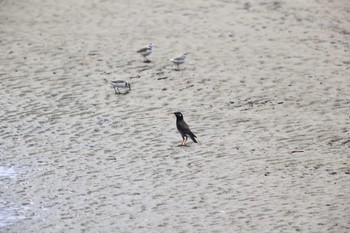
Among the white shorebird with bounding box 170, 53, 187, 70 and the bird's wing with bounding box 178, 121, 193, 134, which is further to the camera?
the white shorebird with bounding box 170, 53, 187, 70

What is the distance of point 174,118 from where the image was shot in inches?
592

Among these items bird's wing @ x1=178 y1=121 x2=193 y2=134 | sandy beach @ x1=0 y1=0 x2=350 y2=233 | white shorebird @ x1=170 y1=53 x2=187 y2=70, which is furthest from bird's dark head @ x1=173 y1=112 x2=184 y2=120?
white shorebird @ x1=170 y1=53 x2=187 y2=70

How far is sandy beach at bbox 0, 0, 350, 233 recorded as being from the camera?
440 inches

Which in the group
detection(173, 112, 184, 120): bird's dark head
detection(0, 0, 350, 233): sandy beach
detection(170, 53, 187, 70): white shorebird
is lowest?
detection(0, 0, 350, 233): sandy beach

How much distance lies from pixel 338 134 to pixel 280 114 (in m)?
1.46

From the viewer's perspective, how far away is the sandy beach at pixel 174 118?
11172mm

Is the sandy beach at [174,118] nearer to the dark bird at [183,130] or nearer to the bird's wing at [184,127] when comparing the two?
the dark bird at [183,130]

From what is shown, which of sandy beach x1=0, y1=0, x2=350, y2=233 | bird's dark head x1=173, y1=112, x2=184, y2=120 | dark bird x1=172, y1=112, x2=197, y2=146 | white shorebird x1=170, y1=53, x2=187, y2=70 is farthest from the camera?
white shorebird x1=170, y1=53, x2=187, y2=70

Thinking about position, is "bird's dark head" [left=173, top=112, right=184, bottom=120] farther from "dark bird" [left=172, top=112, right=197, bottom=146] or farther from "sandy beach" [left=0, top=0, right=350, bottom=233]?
"sandy beach" [left=0, top=0, right=350, bottom=233]

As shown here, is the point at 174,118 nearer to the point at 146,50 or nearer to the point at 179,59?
the point at 179,59

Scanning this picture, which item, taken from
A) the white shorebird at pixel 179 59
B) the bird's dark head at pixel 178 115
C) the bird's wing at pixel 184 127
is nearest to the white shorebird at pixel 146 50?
the white shorebird at pixel 179 59

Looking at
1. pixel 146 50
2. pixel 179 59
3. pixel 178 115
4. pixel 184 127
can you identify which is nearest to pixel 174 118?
pixel 178 115

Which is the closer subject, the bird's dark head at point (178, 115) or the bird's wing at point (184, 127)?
the bird's wing at point (184, 127)

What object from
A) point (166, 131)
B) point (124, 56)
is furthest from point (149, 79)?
point (166, 131)
